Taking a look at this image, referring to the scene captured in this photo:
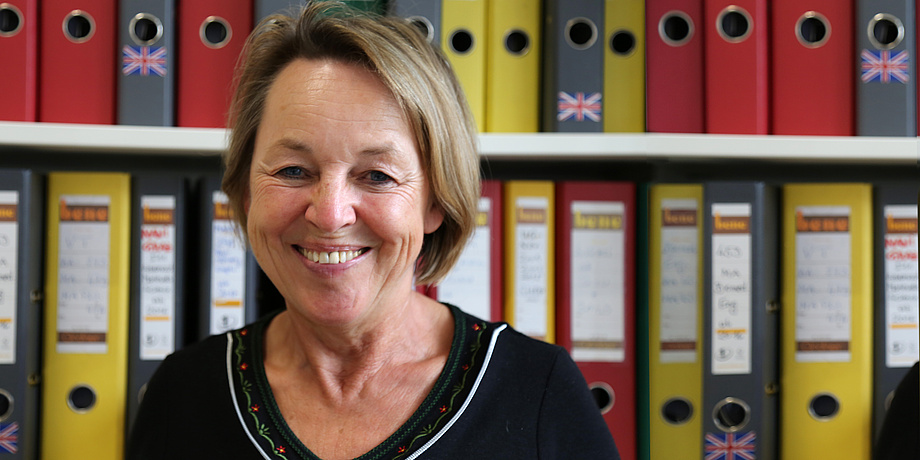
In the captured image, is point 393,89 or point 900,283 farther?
point 900,283

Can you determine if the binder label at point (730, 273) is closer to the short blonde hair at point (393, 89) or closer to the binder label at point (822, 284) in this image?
the binder label at point (822, 284)

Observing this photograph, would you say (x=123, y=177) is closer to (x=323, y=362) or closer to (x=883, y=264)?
(x=323, y=362)

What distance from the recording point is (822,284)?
1.07 meters

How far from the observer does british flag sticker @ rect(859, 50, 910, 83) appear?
1039 millimetres

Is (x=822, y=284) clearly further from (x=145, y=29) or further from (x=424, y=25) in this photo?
(x=145, y=29)

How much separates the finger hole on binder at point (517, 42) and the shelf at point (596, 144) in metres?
0.14

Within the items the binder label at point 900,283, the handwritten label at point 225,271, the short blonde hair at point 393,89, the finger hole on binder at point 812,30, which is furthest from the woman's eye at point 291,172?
the binder label at point 900,283

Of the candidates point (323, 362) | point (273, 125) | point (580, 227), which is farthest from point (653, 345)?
point (273, 125)

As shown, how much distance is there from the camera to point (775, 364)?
3.60 feet

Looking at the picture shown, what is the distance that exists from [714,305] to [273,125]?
2.29 ft

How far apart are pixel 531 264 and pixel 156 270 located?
58 centimetres

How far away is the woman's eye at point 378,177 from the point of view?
88 centimetres

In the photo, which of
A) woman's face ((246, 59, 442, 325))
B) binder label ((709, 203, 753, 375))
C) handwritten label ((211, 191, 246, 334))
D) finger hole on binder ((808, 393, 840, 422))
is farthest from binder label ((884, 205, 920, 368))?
handwritten label ((211, 191, 246, 334))

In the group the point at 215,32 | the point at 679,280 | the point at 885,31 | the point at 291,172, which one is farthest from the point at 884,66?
the point at 215,32
